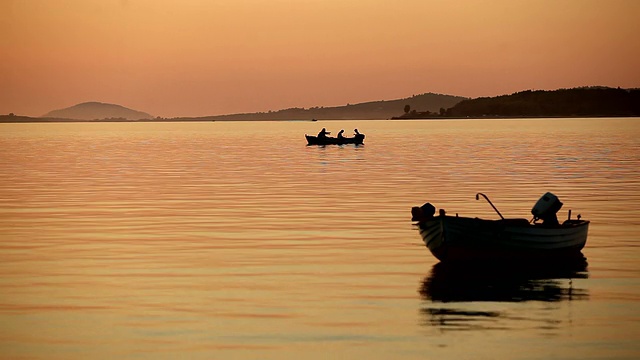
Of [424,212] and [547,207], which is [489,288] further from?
[547,207]

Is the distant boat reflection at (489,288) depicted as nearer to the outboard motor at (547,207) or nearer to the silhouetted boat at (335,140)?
the outboard motor at (547,207)

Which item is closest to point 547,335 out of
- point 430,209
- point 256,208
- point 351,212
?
point 430,209

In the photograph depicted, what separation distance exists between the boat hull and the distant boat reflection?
342 millimetres

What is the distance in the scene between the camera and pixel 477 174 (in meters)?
71.1

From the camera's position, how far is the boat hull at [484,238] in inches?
1162

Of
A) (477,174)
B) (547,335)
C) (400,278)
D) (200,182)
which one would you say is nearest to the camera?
(547,335)

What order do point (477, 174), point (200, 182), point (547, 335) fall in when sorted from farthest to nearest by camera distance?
1. point (477, 174)
2. point (200, 182)
3. point (547, 335)

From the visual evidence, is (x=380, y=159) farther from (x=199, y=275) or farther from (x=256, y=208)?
(x=199, y=275)

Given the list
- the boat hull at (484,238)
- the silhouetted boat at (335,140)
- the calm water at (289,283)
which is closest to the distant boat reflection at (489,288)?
the calm water at (289,283)

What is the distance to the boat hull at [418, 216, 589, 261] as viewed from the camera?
96.8 ft

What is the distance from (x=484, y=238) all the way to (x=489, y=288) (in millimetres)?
3112

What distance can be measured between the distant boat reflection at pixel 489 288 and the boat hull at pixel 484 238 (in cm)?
34

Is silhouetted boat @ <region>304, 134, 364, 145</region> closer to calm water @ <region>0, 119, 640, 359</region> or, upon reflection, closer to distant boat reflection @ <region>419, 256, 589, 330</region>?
calm water @ <region>0, 119, 640, 359</region>

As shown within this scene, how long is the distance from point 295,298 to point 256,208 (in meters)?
22.0
